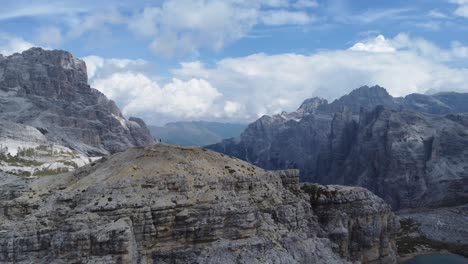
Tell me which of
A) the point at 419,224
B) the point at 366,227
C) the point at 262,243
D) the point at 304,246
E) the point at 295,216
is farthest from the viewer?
the point at 419,224

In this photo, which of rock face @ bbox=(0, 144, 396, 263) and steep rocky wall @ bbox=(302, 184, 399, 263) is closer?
rock face @ bbox=(0, 144, 396, 263)

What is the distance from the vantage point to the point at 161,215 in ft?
200

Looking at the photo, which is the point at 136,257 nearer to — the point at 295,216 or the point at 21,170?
the point at 295,216

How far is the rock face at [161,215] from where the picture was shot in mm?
56188

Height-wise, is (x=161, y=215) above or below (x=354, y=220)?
above

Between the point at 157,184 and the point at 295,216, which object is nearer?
the point at 157,184

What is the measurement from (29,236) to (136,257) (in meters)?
12.3

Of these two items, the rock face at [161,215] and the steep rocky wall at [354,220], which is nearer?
the rock face at [161,215]

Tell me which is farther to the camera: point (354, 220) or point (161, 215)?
point (354, 220)

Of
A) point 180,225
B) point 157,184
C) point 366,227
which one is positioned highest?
point 157,184

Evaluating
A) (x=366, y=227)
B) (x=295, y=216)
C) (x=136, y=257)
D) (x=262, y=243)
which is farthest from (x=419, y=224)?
(x=136, y=257)

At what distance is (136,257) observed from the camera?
189 feet

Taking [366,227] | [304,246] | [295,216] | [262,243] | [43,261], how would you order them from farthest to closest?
1. [366,227]
2. [295,216]
3. [304,246]
4. [262,243]
5. [43,261]

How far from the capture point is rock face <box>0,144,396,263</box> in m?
56.2
